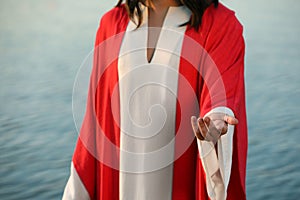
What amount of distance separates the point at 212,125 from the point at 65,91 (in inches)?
120

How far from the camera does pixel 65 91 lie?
14.2 feet

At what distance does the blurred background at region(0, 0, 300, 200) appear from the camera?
3.44 m

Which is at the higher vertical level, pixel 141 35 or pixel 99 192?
pixel 141 35

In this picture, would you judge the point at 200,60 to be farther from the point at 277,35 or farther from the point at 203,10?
the point at 277,35

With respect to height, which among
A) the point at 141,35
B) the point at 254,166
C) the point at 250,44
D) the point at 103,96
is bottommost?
the point at 254,166

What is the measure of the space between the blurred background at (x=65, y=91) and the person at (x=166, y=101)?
1.70 metres

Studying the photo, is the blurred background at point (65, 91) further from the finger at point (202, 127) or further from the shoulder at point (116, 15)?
the finger at point (202, 127)

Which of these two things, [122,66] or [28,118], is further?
[28,118]

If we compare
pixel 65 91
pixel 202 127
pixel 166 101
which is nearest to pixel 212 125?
pixel 202 127

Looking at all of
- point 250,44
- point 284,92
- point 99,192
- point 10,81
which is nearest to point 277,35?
point 250,44

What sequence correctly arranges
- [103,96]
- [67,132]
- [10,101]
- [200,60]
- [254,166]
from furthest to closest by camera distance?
[10,101] → [67,132] → [254,166] → [103,96] → [200,60]

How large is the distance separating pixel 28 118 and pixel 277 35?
228cm

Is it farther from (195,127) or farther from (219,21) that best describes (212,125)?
(219,21)

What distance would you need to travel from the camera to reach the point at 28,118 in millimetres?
3992
